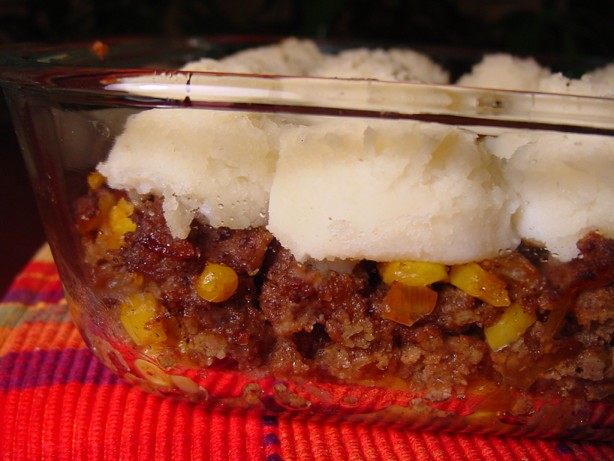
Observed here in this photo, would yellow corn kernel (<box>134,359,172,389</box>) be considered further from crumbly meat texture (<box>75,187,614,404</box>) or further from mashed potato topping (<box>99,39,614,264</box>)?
mashed potato topping (<box>99,39,614,264</box>)

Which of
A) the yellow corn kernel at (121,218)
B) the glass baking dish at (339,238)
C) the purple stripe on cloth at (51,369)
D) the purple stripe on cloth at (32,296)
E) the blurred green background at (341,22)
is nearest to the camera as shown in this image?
the glass baking dish at (339,238)

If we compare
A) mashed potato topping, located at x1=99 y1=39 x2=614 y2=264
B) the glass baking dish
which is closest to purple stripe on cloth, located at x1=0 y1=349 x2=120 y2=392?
the glass baking dish

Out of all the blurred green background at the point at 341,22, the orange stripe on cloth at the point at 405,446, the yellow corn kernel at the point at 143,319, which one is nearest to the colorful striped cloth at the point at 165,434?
the orange stripe on cloth at the point at 405,446

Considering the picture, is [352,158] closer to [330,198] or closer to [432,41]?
[330,198]

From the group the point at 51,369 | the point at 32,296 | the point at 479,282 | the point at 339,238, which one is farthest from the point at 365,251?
the point at 32,296

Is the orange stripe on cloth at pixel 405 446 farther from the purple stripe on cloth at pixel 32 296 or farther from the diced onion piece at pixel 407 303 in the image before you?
the purple stripe on cloth at pixel 32 296

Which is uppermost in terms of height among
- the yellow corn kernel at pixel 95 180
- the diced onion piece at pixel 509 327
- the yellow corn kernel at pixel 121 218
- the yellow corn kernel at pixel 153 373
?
the yellow corn kernel at pixel 95 180

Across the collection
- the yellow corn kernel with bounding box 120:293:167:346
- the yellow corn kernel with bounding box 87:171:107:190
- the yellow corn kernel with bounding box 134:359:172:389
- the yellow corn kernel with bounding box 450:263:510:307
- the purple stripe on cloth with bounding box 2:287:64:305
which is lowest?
the purple stripe on cloth with bounding box 2:287:64:305
